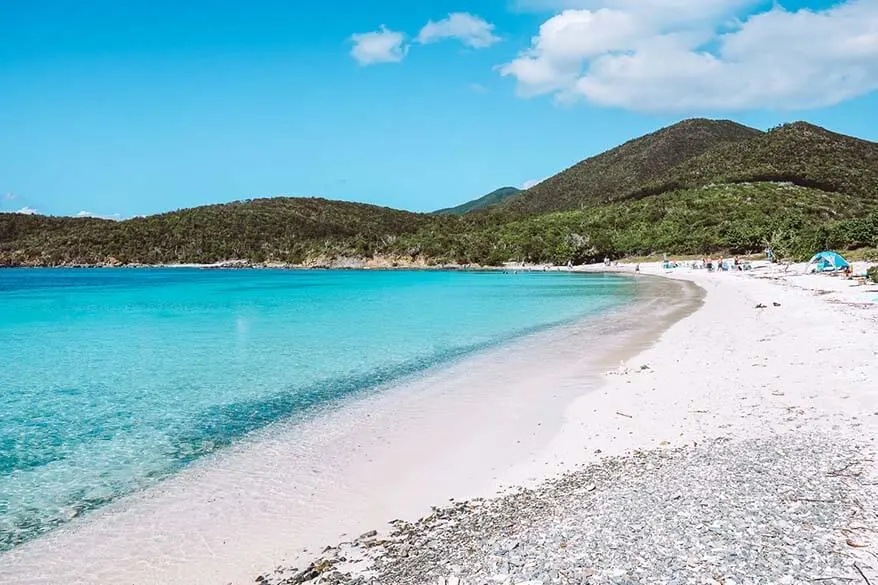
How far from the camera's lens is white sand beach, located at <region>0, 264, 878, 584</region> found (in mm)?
5863

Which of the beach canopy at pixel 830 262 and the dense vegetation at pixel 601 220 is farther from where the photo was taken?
the dense vegetation at pixel 601 220

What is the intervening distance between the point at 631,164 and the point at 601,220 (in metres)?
43.3

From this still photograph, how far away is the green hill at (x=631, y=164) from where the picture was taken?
128 m

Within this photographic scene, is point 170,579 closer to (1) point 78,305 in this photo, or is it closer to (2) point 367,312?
(2) point 367,312

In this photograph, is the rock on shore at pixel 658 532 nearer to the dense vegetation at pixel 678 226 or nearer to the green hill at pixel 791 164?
the dense vegetation at pixel 678 226

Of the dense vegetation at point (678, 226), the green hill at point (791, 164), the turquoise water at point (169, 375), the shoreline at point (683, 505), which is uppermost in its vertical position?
the green hill at point (791, 164)

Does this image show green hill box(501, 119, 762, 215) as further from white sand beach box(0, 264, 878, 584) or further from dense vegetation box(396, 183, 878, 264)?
white sand beach box(0, 264, 878, 584)

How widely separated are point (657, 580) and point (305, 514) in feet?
12.5

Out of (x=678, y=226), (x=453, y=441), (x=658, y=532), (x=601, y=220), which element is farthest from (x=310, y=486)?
(x=601, y=220)

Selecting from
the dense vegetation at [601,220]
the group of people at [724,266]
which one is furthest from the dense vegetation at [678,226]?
the group of people at [724,266]

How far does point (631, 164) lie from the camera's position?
13562cm

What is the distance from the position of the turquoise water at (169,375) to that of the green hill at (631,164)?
10084cm

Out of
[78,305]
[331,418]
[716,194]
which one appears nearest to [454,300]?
[78,305]

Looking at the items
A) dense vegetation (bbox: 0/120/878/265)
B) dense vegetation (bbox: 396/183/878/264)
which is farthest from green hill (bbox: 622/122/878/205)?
dense vegetation (bbox: 396/183/878/264)
